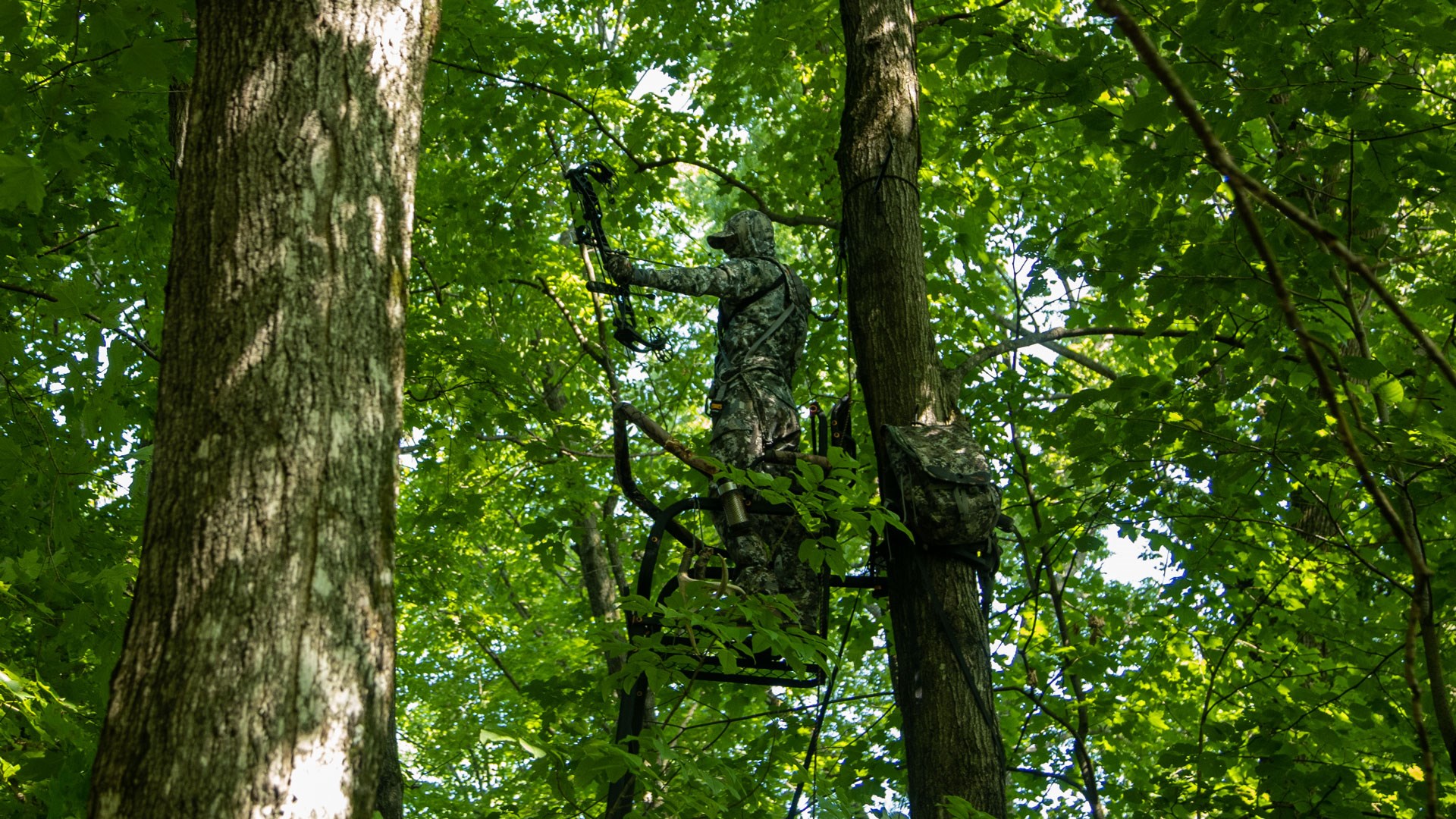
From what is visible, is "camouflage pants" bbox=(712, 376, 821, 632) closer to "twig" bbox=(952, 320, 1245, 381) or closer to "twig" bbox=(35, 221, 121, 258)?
"twig" bbox=(952, 320, 1245, 381)

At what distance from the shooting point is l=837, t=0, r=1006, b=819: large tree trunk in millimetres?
3984

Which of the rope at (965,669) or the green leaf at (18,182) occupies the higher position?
the green leaf at (18,182)

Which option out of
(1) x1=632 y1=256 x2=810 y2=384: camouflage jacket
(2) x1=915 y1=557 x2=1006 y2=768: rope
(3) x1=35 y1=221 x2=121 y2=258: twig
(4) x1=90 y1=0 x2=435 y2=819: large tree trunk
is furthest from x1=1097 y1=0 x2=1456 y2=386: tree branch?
(3) x1=35 y1=221 x2=121 y2=258: twig

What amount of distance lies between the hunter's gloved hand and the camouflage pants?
80 centimetres

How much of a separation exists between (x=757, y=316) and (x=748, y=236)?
0.47 metres

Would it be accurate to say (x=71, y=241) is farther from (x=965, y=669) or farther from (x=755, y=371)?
(x=965, y=669)

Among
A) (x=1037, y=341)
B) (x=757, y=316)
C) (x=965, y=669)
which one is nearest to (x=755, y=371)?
(x=757, y=316)

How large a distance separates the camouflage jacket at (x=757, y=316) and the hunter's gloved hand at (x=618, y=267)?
414 mm

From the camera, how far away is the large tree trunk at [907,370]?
3.98m

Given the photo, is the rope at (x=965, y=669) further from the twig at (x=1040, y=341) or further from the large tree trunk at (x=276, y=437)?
the large tree trunk at (x=276, y=437)

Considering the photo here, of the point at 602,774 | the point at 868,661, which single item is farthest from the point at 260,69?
the point at 868,661

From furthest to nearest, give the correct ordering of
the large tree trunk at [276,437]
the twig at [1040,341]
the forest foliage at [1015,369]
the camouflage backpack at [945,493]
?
the twig at [1040,341]
the camouflage backpack at [945,493]
the forest foliage at [1015,369]
the large tree trunk at [276,437]

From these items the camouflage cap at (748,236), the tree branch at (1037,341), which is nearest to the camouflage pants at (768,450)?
the camouflage cap at (748,236)

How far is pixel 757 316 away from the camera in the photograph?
536 centimetres
